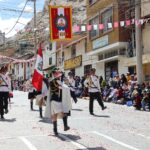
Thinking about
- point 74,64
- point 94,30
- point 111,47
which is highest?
point 94,30

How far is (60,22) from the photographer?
29766 mm

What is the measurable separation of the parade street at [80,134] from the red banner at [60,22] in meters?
13.7

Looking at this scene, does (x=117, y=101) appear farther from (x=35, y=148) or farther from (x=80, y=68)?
(x=80, y=68)

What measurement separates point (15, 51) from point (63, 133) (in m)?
81.9

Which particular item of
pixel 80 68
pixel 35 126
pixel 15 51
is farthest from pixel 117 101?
pixel 15 51

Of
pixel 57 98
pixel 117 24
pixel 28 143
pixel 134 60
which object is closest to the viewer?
pixel 28 143

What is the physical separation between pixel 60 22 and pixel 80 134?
18431mm

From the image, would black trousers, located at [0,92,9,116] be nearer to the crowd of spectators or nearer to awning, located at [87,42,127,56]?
the crowd of spectators

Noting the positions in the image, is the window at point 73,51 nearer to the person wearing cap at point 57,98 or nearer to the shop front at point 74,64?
the shop front at point 74,64

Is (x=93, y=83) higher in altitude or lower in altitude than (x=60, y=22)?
lower

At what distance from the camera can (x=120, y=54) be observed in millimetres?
32906

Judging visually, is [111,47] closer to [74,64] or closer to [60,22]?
[60,22]

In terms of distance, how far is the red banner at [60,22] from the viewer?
2911 cm

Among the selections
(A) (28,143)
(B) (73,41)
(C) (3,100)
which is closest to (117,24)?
(C) (3,100)
